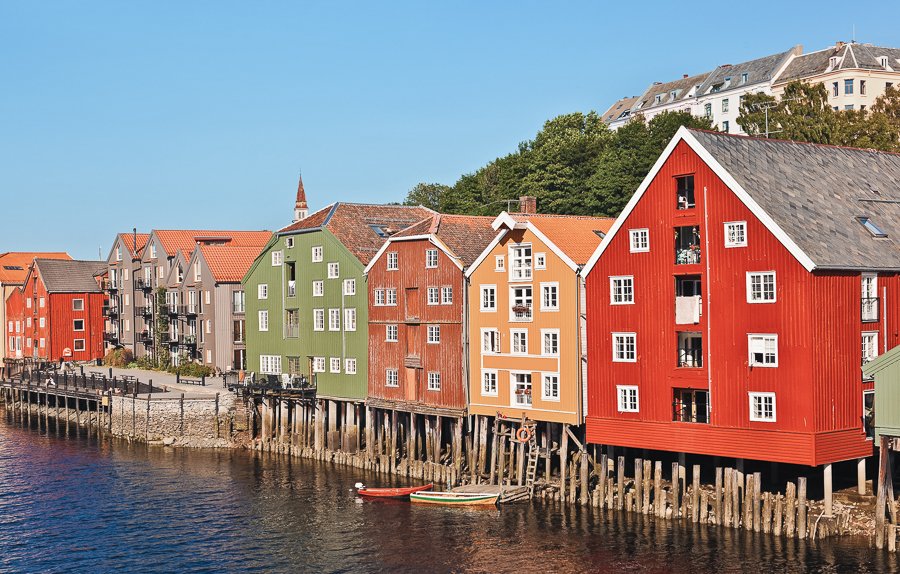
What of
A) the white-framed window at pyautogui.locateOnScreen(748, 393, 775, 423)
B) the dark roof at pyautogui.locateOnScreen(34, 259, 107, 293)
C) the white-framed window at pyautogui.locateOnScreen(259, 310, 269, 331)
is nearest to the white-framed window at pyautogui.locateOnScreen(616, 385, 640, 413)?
the white-framed window at pyautogui.locateOnScreen(748, 393, 775, 423)

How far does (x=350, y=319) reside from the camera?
71.9 metres

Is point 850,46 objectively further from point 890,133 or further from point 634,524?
point 634,524

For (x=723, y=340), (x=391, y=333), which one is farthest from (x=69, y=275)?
(x=723, y=340)

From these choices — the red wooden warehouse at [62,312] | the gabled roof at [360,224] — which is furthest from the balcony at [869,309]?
the red wooden warehouse at [62,312]

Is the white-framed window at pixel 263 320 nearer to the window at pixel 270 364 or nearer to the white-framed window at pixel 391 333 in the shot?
the window at pixel 270 364

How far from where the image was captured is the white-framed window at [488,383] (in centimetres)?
6078

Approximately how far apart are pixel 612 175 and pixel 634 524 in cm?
4796

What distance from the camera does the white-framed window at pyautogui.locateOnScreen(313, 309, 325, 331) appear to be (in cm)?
7475

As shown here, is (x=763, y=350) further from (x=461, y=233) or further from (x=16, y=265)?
(x=16, y=265)

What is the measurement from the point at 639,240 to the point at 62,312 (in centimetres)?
9089

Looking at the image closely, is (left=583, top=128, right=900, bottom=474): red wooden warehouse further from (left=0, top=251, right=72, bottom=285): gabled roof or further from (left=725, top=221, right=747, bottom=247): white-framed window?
(left=0, top=251, right=72, bottom=285): gabled roof

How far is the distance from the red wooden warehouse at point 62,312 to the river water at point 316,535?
192ft

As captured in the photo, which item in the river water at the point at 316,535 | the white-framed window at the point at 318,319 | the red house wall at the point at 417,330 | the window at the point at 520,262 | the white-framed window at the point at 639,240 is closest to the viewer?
the river water at the point at 316,535

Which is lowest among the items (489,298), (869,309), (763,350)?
(763,350)
